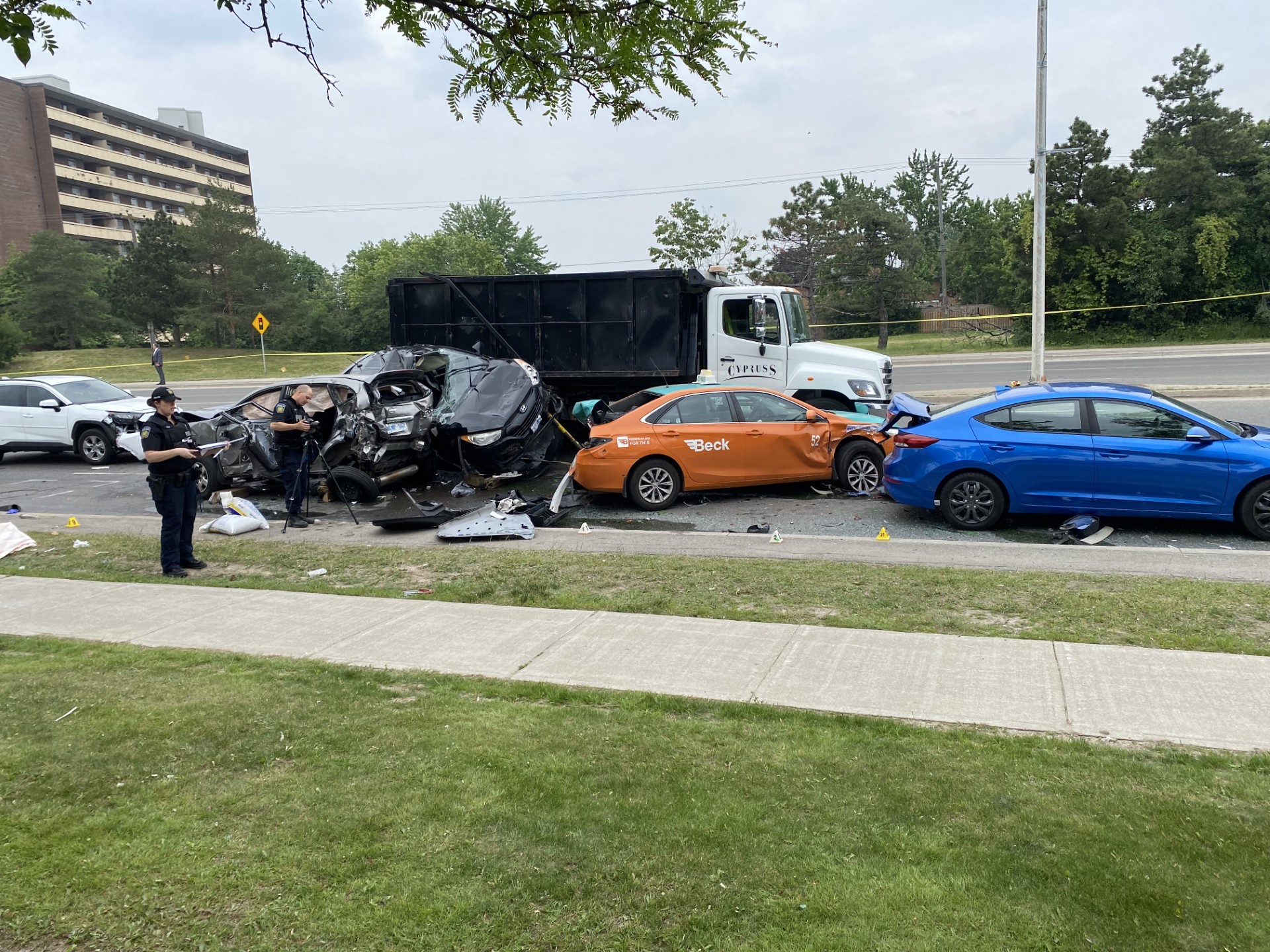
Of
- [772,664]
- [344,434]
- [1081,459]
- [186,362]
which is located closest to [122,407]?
[344,434]

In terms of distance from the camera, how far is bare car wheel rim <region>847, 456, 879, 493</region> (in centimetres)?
1144

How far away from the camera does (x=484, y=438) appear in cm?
1239

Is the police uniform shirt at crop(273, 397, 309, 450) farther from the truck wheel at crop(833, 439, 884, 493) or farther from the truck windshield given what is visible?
the truck windshield

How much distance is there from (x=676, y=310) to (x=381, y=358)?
15.5ft

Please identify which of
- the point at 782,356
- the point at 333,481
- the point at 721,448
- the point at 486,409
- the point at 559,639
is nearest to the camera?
the point at 559,639

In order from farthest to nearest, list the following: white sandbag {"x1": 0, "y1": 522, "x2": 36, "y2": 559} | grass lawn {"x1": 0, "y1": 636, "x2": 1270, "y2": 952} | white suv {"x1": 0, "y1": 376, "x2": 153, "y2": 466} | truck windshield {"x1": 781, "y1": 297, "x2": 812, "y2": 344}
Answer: white suv {"x1": 0, "y1": 376, "x2": 153, "y2": 466}, truck windshield {"x1": 781, "y1": 297, "x2": 812, "y2": 344}, white sandbag {"x1": 0, "y1": 522, "x2": 36, "y2": 559}, grass lawn {"x1": 0, "y1": 636, "x2": 1270, "y2": 952}

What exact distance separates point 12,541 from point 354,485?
390 centimetres

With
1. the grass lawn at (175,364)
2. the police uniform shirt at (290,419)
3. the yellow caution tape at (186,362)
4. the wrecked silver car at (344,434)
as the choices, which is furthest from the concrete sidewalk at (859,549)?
the yellow caution tape at (186,362)

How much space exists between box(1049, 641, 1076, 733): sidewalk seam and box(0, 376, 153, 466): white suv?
51.8ft

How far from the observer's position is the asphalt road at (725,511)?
9367 millimetres

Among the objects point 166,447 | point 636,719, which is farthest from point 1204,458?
point 166,447

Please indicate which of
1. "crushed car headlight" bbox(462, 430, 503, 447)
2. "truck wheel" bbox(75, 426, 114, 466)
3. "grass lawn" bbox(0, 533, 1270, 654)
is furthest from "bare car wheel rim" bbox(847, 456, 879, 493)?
"truck wheel" bbox(75, 426, 114, 466)

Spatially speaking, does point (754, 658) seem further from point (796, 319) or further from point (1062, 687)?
point (796, 319)

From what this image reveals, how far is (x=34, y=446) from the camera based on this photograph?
16734mm
